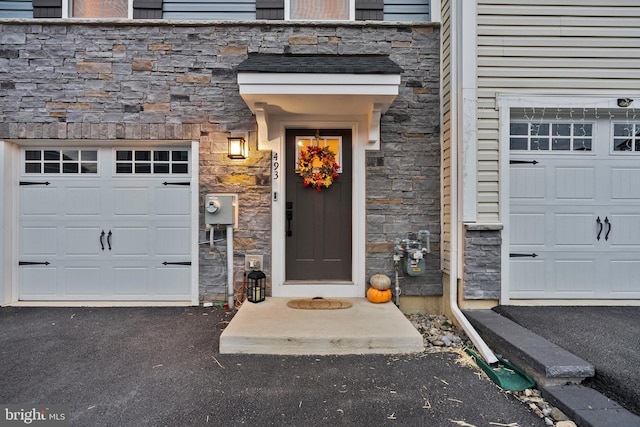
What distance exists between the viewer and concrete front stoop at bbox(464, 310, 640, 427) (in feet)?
5.65

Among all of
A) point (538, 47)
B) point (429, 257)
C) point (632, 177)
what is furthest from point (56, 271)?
point (632, 177)

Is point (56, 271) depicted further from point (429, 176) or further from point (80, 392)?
point (429, 176)

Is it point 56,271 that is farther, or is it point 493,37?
point 56,271

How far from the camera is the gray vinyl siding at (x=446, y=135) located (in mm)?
3367

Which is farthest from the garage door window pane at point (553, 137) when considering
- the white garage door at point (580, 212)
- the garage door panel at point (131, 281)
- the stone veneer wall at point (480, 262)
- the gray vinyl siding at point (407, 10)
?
the garage door panel at point (131, 281)

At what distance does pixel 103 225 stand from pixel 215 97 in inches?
77.8

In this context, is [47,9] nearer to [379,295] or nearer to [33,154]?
[33,154]

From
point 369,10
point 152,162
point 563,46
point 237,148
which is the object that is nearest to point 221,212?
A: point 237,148

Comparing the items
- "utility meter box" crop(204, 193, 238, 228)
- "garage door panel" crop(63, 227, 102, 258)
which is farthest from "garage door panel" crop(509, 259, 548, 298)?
Result: "garage door panel" crop(63, 227, 102, 258)

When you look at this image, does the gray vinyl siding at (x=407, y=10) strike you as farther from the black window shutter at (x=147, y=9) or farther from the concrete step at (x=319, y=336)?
the concrete step at (x=319, y=336)

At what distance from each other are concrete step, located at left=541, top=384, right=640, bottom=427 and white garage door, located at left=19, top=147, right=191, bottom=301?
3.49 meters

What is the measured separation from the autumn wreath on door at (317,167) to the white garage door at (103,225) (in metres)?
1.37

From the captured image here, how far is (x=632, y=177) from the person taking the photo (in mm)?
→ 3346

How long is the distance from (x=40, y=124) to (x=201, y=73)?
1868mm
